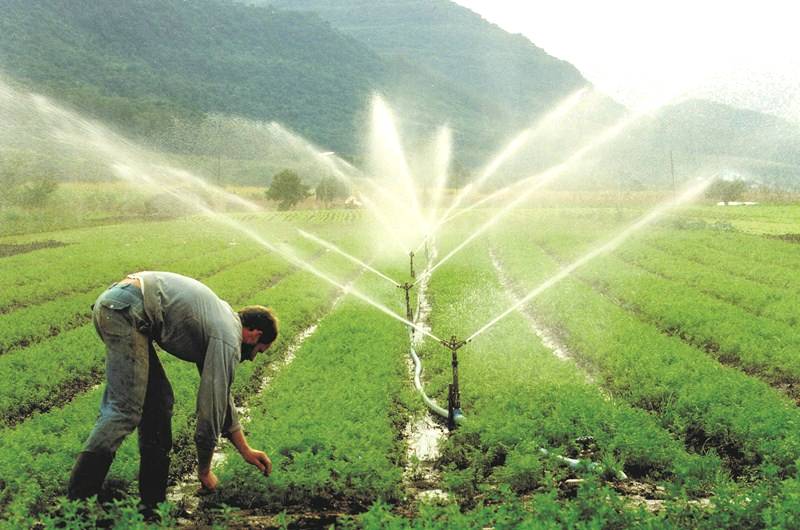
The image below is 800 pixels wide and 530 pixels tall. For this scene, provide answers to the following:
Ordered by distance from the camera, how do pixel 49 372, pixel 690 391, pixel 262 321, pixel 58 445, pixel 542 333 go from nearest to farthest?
pixel 262 321 → pixel 58 445 → pixel 690 391 → pixel 49 372 → pixel 542 333

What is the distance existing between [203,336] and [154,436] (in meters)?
1.32

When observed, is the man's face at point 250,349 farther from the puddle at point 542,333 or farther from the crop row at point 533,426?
the puddle at point 542,333

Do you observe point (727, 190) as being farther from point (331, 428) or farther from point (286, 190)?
point (331, 428)

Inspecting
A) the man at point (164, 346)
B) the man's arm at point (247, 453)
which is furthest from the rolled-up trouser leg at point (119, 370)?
the man's arm at point (247, 453)

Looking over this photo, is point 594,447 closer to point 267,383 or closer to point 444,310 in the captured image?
point 267,383

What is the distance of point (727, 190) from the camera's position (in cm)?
8875

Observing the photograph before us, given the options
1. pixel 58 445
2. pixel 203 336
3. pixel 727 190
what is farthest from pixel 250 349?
pixel 727 190

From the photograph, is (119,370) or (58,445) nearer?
(119,370)

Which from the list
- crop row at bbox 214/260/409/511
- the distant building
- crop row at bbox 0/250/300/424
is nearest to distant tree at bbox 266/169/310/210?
the distant building

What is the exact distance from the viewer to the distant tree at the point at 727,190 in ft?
288

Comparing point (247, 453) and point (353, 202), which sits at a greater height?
point (247, 453)

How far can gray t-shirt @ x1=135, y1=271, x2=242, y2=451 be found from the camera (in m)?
5.59

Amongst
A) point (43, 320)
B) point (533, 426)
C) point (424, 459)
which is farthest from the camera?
point (43, 320)

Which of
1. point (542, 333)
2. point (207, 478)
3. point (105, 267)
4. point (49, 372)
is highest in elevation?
point (207, 478)
